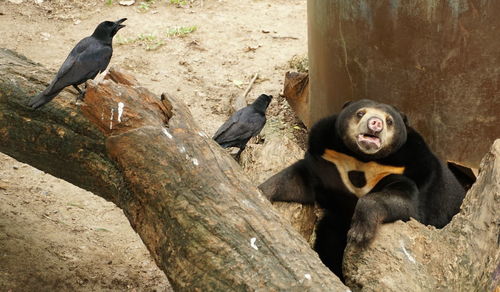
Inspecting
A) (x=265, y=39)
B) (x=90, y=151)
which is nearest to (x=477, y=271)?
(x=90, y=151)

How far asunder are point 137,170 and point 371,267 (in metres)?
→ 1.24

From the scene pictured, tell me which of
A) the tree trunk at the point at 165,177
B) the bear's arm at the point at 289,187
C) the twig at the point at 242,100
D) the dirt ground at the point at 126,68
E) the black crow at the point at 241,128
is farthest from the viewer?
the twig at the point at 242,100

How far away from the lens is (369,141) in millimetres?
4332

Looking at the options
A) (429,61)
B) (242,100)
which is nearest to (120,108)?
(429,61)

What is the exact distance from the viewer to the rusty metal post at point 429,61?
5.19 metres

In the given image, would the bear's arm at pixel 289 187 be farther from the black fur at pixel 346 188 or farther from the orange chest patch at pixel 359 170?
the orange chest patch at pixel 359 170

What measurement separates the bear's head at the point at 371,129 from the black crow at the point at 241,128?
208 centimetres

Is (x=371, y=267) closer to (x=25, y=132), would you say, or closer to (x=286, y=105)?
(x=25, y=132)

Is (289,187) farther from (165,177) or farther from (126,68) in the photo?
(126,68)

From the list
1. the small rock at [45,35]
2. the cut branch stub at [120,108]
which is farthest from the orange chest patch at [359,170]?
the small rock at [45,35]

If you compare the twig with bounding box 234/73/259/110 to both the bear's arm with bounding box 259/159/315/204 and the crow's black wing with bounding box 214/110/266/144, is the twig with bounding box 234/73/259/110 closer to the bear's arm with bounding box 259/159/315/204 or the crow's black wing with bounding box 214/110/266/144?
the crow's black wing with bounding box 214/110/266/144

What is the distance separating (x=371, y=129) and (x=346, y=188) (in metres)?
0.54

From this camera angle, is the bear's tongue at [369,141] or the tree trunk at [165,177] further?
the bear's tongue at [369,141]

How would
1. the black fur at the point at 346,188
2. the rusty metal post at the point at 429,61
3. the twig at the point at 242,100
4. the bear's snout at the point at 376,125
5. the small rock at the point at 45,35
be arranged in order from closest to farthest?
the bear's snout at the point at 376,125 < the black fur at the point at 346,188 < the rusty metal post at the point at 429,61 < the twig at the point at 242,100 < the small rock at the point at 45,35
